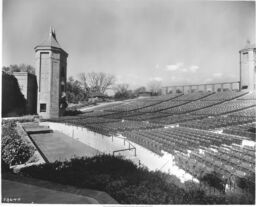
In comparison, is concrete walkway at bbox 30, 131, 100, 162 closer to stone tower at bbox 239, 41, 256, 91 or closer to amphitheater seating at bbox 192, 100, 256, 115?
amphitheater seating at bbox 192, 100, 256, 115

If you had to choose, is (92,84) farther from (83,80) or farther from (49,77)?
(49,77)

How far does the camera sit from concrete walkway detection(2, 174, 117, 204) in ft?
10.5

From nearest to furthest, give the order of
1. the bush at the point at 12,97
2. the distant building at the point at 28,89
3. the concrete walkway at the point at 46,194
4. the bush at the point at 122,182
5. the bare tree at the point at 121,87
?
the bush at the point at 122,182 → the concrete walkway at the point at 46,194 → the bush at the point at 12,97 → the distant building at the point at 28,89 → the bare tree at the point at 121,87

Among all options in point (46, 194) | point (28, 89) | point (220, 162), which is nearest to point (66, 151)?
point (46, 194)

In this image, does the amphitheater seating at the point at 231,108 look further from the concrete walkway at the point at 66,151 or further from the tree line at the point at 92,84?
the tree line at the point at 92,84

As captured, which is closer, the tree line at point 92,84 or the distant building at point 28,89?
the distant building at point 28,89

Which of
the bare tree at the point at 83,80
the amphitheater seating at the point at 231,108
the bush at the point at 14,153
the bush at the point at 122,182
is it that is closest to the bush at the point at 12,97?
the bush at the point at 14,153

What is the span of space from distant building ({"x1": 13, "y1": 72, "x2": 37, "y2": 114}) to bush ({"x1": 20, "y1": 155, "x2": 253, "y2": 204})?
612 inches

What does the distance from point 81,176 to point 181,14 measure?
5582 millimetres

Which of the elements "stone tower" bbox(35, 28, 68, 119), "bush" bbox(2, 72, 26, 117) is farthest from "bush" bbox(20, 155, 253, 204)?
"bush" bbox(2, 72, 26, 117)

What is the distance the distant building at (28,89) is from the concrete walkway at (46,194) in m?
16.3

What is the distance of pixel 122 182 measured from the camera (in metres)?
3.51

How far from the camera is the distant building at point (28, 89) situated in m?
18.5

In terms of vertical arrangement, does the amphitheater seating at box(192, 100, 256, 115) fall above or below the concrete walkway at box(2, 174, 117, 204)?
above
